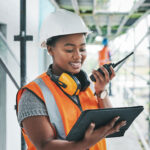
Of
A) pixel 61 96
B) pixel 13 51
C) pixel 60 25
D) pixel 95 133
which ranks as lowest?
pixel 95 133

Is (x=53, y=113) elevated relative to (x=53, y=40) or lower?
lower

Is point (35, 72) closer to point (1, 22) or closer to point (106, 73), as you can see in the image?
point (1, 22)

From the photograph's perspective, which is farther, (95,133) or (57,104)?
(57,104)

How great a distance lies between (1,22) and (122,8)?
295cm

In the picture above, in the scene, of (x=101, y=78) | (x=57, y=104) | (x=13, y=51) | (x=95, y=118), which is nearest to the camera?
(x=95, y=118)

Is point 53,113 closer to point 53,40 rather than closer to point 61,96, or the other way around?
point 61,96

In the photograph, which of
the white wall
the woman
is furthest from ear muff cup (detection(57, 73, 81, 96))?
the white wall

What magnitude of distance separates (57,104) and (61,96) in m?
0.05

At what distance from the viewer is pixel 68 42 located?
99cm

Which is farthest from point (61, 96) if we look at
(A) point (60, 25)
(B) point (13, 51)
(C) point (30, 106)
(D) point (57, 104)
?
(B) point (13, 51)

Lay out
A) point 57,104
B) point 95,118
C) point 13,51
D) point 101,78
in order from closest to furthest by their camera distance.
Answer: point 95,118
point 57,104
point 101,78
point 13,51

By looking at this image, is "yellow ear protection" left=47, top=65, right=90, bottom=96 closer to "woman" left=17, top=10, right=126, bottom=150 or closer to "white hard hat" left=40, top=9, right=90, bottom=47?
"woman" left=17, top=10, right=126, bottom=150

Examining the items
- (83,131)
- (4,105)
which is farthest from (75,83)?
(4,105)

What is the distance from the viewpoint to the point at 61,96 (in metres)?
0.99
